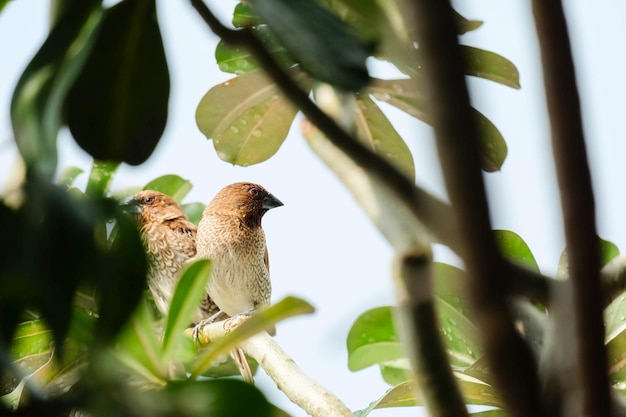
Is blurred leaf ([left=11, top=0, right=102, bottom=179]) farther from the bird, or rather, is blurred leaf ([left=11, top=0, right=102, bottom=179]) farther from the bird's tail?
the bird

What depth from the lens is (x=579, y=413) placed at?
332 millimetres

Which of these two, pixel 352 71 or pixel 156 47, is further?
pixel 156 47

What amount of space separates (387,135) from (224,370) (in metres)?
1.37

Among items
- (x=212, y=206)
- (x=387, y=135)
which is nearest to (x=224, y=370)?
(x=212, y=206)

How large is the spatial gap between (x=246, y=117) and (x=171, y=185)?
1.48m

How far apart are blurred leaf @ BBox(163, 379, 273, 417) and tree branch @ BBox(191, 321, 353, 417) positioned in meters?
0.82

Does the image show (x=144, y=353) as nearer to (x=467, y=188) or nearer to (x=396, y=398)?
(x=396, y=398)

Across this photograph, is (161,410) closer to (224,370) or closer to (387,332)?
(387,332)

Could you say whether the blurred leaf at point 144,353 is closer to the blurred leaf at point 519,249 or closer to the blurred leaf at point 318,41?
Result: the blurred leaf at point 318,41

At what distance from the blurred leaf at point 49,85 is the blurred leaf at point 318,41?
161 mm

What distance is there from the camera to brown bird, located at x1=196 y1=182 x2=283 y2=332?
3.38m

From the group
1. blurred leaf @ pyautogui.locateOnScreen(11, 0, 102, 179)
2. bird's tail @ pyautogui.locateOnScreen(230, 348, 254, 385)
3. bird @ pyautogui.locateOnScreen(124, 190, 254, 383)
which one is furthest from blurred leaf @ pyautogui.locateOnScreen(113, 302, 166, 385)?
bird @ pyautogui.locateOnScreen(124, 190, 254, 383)

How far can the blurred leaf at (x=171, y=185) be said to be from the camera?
121 inches

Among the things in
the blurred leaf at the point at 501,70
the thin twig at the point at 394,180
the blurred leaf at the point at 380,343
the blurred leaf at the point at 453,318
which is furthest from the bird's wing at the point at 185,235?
the thin twig at the point at 394,180
